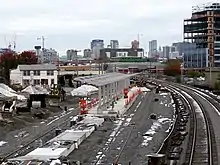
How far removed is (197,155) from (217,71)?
54.7 metres

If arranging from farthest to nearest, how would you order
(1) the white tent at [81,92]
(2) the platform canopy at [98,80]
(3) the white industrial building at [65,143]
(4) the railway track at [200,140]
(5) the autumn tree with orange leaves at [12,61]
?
(5) the autumn tree with orange leaves at [12,61] < (1) the white tent at [81,92] < (2) the platform canopy at [98,80] < (4) the railway track at [200,140] < (3) the white industrial building at [65,143]

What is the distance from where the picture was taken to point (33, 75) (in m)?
71.8

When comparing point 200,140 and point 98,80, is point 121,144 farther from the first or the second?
point 98,80

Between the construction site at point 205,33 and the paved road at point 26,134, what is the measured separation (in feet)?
273

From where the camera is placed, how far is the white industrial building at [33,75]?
7125cm

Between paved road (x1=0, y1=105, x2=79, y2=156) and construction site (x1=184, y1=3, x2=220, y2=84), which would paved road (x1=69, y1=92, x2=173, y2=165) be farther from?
construction site (x1=184, y1=3, x2=220, y2=84)

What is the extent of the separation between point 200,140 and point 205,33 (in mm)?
98293

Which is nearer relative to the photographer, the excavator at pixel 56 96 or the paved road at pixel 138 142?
the paved road at pixel 138 142

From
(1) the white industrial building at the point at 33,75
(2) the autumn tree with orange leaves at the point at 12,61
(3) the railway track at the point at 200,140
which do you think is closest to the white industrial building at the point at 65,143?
(3) the railway track at the point at 200,140

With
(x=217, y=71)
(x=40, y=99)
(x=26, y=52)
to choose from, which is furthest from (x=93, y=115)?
(x=26, y=52)

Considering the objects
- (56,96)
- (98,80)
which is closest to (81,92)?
(56,96)

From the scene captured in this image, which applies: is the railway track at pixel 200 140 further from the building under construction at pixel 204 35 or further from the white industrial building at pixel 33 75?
the building under construction at pixel 204 35

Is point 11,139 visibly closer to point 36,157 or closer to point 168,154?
point 36,157

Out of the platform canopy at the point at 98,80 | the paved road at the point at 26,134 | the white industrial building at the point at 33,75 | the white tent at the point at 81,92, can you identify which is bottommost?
the paved road at the point at 26,134
